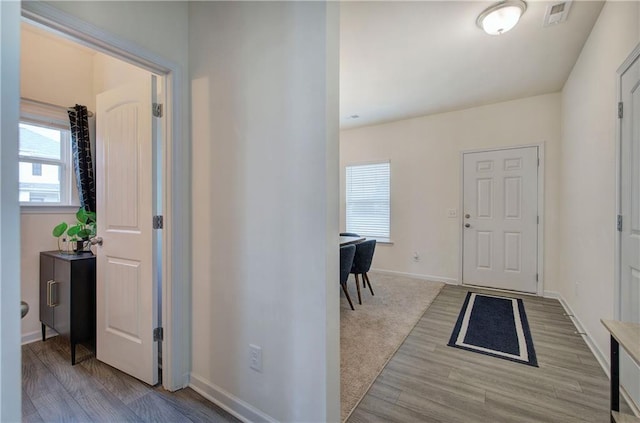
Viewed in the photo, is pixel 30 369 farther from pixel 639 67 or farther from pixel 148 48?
pixel 639 67

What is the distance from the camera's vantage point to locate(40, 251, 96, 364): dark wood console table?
6.98ft

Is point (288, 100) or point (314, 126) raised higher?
point (288, 100)

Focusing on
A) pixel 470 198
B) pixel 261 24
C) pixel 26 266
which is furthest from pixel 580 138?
pixel 26 266

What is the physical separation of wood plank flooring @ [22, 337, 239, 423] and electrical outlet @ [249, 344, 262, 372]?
1.13 ft

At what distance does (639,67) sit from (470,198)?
2648mm

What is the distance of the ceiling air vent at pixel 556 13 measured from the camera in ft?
6.51

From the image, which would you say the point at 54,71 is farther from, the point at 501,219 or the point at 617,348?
the point at 501,219

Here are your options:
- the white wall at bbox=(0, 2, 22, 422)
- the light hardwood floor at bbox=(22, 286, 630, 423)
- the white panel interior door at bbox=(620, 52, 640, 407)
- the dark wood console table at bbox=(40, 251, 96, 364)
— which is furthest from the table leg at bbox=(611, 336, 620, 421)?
the dark wood console table at bbox=(40, 251, 96, 364)

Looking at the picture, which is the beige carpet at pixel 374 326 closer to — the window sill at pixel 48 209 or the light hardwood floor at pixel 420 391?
the light hardwood floor at pixel 420 391

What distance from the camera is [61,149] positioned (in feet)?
9.00

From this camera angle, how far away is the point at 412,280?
14.5ft

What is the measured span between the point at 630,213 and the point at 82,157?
427 cm

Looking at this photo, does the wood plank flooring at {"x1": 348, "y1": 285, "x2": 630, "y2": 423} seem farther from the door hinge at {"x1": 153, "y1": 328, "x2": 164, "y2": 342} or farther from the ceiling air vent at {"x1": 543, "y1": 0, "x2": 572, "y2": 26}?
the ceiling air vent at {"x1": 543, "y1": 0, "x2": 572, "y2": 26}

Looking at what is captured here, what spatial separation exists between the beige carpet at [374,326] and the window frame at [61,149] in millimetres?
2951
